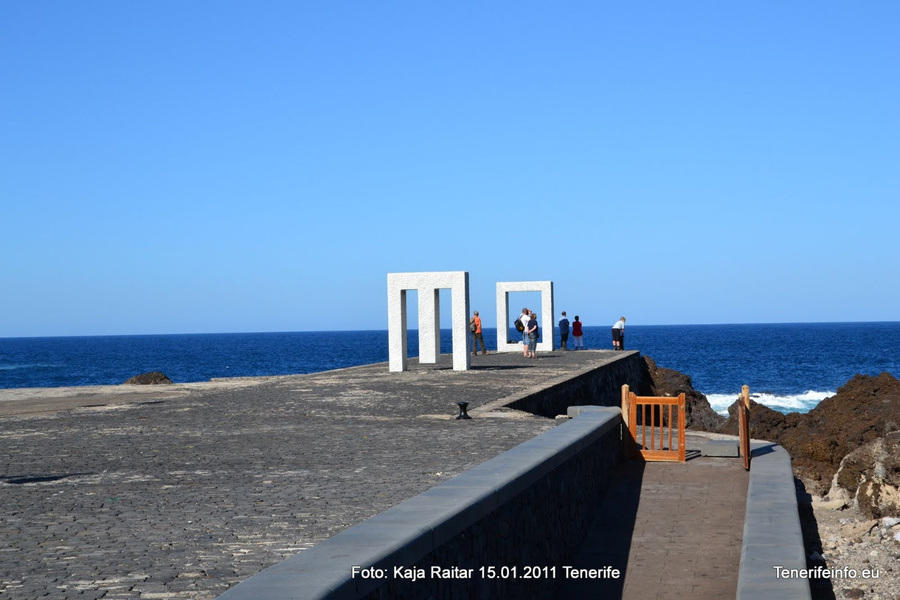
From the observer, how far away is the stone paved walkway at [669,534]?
1036cm

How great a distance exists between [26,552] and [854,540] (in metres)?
11.2

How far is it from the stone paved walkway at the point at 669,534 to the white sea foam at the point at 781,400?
34.7m

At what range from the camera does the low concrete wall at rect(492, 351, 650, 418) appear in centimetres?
1914

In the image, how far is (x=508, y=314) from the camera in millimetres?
41062

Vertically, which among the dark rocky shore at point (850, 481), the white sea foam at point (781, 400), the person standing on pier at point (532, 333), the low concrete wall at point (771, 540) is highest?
the person standing on pier at point (532, 333)

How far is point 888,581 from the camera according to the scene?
1207 cm

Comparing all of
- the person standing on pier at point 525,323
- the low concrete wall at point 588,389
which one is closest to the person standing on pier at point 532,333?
the person standing on pier at point 525,323

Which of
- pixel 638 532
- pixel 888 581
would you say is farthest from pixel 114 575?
pixel 888 581

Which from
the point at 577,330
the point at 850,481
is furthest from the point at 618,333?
the point at 850,481

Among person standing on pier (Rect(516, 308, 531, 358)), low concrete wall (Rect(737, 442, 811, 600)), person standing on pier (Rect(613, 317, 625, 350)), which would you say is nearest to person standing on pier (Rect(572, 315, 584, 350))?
person standing on pier (Rect(613, 317, 625, 350))

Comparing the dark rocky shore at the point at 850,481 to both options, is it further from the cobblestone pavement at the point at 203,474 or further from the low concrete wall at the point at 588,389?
the cobblestone pavement at the point at 203,474

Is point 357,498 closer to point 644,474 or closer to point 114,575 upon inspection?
point 114,575

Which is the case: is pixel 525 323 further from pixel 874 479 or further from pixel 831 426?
pixel 874 479

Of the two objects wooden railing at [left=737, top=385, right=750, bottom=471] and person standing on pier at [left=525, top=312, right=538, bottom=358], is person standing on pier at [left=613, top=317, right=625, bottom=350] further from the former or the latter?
wooden railing at [left=737, top=385, right=750, bottom=471]
